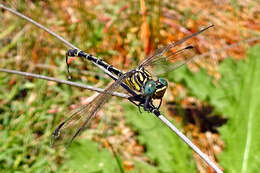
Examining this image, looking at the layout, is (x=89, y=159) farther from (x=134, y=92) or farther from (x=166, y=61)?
(x=166, y=61)

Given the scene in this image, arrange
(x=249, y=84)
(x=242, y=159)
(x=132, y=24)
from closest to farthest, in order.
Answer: (x=242, y=159)
(x=249, y=84)
(x=132, y=24)

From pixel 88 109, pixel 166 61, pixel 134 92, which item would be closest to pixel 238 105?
pixel 166 61

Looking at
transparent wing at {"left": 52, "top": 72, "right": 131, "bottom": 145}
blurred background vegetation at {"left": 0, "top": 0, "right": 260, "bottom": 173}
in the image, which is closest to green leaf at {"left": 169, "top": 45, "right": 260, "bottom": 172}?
blurred background vegetation at {"left": 0, "top": 0, "right": 260, "bottom": 173}

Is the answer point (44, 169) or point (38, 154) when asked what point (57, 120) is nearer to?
point (38, 154)

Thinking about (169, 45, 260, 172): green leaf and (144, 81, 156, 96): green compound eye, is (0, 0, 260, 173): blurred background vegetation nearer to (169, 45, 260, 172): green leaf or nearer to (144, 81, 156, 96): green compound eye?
(169, 45, 260, 172): green leaf

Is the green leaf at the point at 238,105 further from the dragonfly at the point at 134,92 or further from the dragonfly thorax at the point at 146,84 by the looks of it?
the dragonfly thorax at the point at 146,84

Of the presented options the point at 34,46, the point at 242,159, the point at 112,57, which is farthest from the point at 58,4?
the point at 242,159

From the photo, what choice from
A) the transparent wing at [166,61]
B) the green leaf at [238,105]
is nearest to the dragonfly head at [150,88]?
the transparent wing at [166,61]
